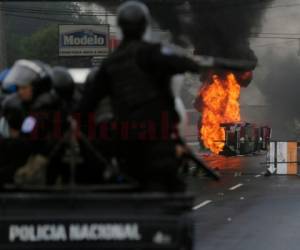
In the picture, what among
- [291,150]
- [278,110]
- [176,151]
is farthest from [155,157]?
[278,110]

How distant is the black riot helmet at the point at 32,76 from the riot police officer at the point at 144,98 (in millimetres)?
465

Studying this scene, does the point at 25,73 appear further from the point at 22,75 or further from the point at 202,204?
the point at 202,204

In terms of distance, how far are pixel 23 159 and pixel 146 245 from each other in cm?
112

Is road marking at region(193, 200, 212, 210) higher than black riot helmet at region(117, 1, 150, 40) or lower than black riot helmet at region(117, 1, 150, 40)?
lower

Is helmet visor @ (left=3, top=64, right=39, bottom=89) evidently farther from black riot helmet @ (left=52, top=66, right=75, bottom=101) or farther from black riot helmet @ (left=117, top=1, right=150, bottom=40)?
black riot helmet @ (left=117, top=1, right=150, bottom=40)

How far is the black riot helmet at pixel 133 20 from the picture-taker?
4.16m

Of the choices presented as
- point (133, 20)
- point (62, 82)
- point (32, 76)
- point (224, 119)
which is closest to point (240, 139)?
point (224, 119)

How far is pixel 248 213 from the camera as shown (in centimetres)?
1314

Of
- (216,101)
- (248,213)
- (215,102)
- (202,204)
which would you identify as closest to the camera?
(248,213)

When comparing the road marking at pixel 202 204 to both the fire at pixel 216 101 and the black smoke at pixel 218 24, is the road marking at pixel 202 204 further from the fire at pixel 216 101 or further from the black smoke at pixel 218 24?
the fire at pixel 216 101

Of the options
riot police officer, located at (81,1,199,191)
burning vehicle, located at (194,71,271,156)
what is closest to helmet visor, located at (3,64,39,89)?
riot police officer, located at (81,1,199,191)

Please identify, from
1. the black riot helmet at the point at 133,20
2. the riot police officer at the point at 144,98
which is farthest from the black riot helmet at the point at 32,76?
the black riot helmet at the point at 133,20

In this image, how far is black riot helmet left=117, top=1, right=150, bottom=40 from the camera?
13.6 feet

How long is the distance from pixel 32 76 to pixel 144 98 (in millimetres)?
857
